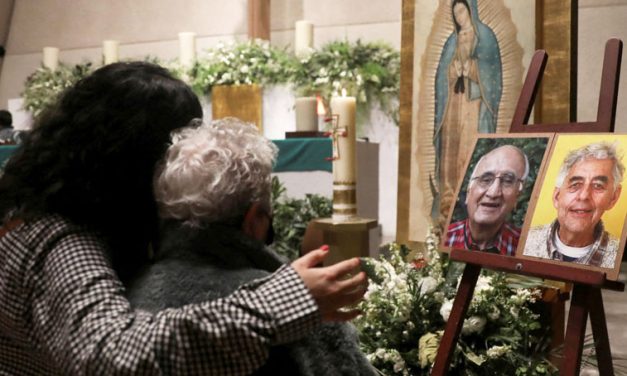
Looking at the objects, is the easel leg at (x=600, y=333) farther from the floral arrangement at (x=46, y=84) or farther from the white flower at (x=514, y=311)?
the floral arrangement at (x=46, y=84)

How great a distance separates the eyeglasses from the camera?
2364mm

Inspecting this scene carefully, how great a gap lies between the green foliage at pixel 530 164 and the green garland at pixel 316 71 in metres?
3.02

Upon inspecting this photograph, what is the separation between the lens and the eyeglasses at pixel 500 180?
236cm

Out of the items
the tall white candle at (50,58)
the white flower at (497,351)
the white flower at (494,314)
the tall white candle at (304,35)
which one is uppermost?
the tall white candle at (304,35)

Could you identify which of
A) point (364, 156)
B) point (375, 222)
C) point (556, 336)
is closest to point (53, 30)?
point (364, 156)

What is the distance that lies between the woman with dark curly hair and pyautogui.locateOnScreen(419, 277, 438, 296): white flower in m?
1.36

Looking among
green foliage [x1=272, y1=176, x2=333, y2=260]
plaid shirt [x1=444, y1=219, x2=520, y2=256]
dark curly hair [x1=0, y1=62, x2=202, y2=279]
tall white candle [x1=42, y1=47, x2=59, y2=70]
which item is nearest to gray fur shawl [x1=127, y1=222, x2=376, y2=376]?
dark curly hair [x1=0, y1=62, x2=202, y2=279]

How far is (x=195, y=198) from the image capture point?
4.91ft

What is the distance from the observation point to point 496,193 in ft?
7.85

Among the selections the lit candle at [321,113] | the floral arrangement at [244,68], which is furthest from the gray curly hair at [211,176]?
the floral arrangement at [244,68]

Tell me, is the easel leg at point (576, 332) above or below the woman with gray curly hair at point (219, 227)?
below

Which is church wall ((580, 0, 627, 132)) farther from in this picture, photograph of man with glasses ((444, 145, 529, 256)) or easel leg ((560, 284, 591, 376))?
easel leg ((560, 284, 591, 376))

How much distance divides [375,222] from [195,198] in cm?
165

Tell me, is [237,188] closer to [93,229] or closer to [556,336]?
[93,229]
